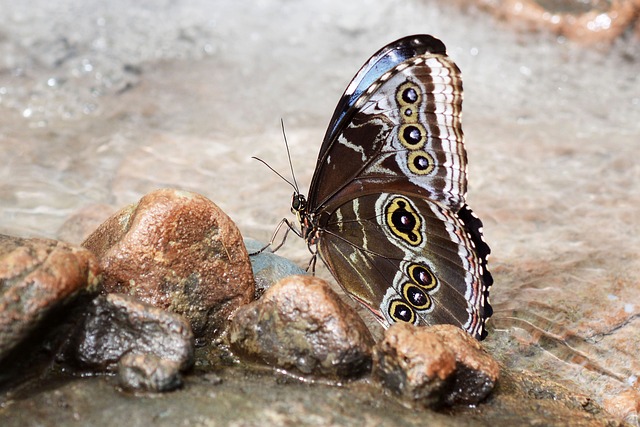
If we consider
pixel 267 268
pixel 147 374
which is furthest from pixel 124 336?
pixel 267 268

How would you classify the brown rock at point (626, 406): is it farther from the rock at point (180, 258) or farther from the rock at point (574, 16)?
the rock at point (574, 16)

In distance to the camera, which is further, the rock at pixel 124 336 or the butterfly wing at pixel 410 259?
the butterfly wing at pixel 410 259

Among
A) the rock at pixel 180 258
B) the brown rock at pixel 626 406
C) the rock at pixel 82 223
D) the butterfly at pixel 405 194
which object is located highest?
the butterfly at pixel 405 194

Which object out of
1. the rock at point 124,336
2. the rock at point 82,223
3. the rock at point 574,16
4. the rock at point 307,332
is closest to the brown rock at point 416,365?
the rock at point 307,332

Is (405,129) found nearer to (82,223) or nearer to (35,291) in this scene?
(35,291)

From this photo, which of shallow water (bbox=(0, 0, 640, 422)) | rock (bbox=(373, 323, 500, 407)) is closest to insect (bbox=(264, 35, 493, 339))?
shallow water (bbox=(0, 0, 640, 422))

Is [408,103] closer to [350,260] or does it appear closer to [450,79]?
[450,79]

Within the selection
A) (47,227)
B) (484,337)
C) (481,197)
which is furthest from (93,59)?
(484,337)

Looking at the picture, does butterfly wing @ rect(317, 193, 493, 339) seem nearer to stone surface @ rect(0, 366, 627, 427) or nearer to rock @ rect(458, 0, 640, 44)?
stone surface @ rect(0, 366, 627, 427)
